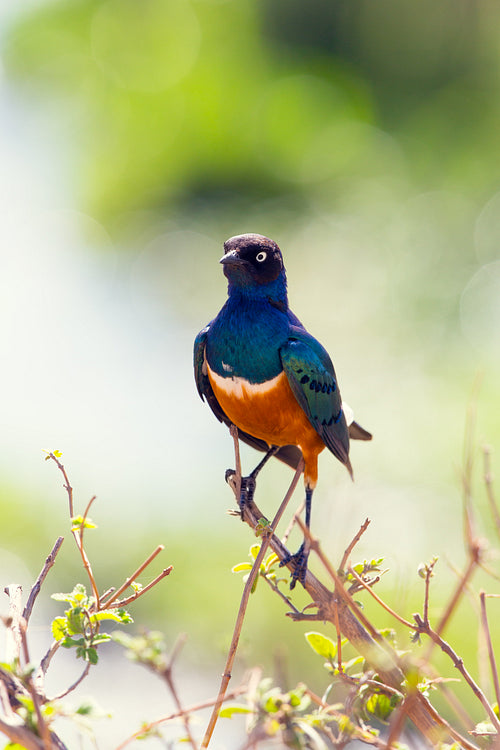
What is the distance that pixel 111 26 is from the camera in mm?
13102

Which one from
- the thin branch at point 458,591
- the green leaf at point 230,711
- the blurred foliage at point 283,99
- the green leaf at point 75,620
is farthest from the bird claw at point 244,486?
the blurred foliage at point 283,99

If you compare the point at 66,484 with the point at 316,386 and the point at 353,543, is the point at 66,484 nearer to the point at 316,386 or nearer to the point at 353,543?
the point at 353,543

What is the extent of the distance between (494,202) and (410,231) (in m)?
1.71

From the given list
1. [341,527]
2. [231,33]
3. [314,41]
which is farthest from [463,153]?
[341,527]

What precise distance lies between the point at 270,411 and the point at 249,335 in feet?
0.98

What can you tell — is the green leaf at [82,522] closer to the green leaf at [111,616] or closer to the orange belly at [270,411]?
the green leaf at [111,616]

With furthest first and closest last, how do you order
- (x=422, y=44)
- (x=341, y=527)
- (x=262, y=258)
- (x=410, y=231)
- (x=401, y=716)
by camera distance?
(x=422, y=44), (x=410, y=231), (x=262, y=258), (x=341, y=527), (x=401, y=716)

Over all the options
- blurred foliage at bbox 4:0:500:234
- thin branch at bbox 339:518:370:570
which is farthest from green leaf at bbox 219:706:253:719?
blurred foliage at bbox 4:0:500:234

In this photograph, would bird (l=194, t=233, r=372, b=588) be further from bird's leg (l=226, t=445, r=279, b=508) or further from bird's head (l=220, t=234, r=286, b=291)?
bird's leg (l=226, t=445, r=279, b=508)

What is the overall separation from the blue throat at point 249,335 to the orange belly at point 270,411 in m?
0.04

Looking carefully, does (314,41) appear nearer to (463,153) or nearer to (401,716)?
(463,153)

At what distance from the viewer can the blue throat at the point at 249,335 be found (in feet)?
9.25

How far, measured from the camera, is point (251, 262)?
2.93 m

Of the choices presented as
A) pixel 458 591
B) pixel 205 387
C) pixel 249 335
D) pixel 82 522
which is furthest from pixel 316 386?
pixel 458 591
